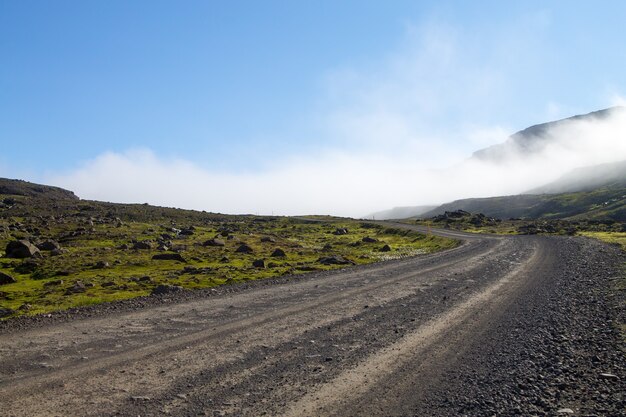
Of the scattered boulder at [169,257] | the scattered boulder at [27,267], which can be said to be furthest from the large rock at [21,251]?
the scattered boulder at [169,257]

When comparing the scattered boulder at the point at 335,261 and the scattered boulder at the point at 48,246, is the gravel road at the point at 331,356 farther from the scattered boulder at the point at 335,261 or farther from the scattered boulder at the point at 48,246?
the scattered boulder at the point at 48,246

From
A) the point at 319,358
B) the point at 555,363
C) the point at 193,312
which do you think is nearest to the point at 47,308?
the point at 193,312

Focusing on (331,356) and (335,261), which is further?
(335,261)

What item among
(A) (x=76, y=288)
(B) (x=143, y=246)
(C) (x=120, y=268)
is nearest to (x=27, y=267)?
(C) (x=120, y=268)

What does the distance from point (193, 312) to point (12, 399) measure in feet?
36.3

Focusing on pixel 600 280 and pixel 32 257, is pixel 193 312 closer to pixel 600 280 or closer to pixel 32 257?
pixel 600 280

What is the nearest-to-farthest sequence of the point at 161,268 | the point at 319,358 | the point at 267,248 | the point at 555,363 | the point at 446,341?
the point at 555,363 < the point at 319,358 < the point at 446,341 < the point at 161,268 < the point at 267,248

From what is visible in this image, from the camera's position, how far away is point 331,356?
1402 cm

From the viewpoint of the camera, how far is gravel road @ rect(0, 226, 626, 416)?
10.4 meters

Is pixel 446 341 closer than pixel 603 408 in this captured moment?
No

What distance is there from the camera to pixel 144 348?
1534 cm

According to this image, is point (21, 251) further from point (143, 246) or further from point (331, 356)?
point (331, 356)

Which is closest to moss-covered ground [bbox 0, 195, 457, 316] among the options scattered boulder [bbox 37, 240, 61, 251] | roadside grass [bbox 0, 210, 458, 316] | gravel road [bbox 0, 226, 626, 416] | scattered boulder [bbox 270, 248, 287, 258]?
roadside grass [bbox 0, 210, 458, 316]

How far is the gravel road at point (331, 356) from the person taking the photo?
1039cm
